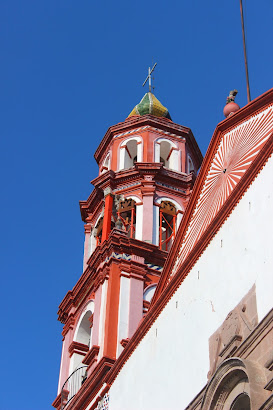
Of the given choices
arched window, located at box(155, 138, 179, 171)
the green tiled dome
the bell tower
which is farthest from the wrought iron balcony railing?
the green tiled dome

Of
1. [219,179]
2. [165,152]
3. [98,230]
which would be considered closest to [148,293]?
[98,230]

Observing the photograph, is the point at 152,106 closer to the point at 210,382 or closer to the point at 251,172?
the point at 251,172

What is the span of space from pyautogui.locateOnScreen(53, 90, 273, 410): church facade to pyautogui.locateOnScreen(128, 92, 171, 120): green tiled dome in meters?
0.05

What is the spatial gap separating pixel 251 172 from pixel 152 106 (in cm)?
1471

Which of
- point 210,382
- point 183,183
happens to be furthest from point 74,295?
point 210,382

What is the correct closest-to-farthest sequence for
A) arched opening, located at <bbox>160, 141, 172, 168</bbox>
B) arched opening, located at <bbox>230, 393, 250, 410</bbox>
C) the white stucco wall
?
arched opening, located at <bbox>230, 393, 250, 410</bbox>
the white stucco wall
arched opening, located at <bbox>160, 141, 172, 168</bbox>

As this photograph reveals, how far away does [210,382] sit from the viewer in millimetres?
11984

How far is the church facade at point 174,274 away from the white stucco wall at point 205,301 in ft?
0.07

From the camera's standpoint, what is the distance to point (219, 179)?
1622 cm

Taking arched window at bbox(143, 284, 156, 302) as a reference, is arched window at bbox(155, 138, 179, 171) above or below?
above

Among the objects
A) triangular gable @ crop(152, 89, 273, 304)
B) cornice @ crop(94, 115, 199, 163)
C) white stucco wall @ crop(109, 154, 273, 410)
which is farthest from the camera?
cornice @ crop(94, 115, 199, 163)

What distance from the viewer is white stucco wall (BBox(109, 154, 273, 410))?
12398 millimetres

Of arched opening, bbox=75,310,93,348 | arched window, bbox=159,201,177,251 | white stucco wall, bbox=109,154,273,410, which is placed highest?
arched window, bbox=159,201,177,251

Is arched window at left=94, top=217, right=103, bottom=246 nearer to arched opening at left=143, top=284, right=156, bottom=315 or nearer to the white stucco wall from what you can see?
arched opening at left=143, top=284, right=156, bottom=315
